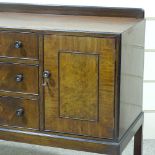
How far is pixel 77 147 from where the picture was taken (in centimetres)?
148

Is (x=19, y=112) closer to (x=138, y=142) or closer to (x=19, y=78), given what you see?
(x=19, y=78)

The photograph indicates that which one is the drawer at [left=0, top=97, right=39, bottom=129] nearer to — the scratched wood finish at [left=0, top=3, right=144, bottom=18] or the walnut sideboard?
the walnut sideboard

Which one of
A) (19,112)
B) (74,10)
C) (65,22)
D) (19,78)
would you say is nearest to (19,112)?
(19,112)

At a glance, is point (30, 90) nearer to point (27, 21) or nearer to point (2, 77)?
point (2, 77)

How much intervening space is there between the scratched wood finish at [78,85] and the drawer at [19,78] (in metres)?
0.09

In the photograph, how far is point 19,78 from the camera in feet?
4.84

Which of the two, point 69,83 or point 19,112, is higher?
point 69,83

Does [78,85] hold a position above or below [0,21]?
below

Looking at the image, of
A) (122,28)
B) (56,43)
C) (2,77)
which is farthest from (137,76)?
(2,77)

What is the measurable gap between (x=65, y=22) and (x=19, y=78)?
0.26 metres

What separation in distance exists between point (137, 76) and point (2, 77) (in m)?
0.47

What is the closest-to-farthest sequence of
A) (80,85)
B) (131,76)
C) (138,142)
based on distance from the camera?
(80,85)
(131,76)
(138,142)

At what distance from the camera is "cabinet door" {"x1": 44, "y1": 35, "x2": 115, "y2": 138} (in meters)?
1.38

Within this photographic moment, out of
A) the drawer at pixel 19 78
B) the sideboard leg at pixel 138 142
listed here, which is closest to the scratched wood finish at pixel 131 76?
the sideboard leg at pixel 138 142
